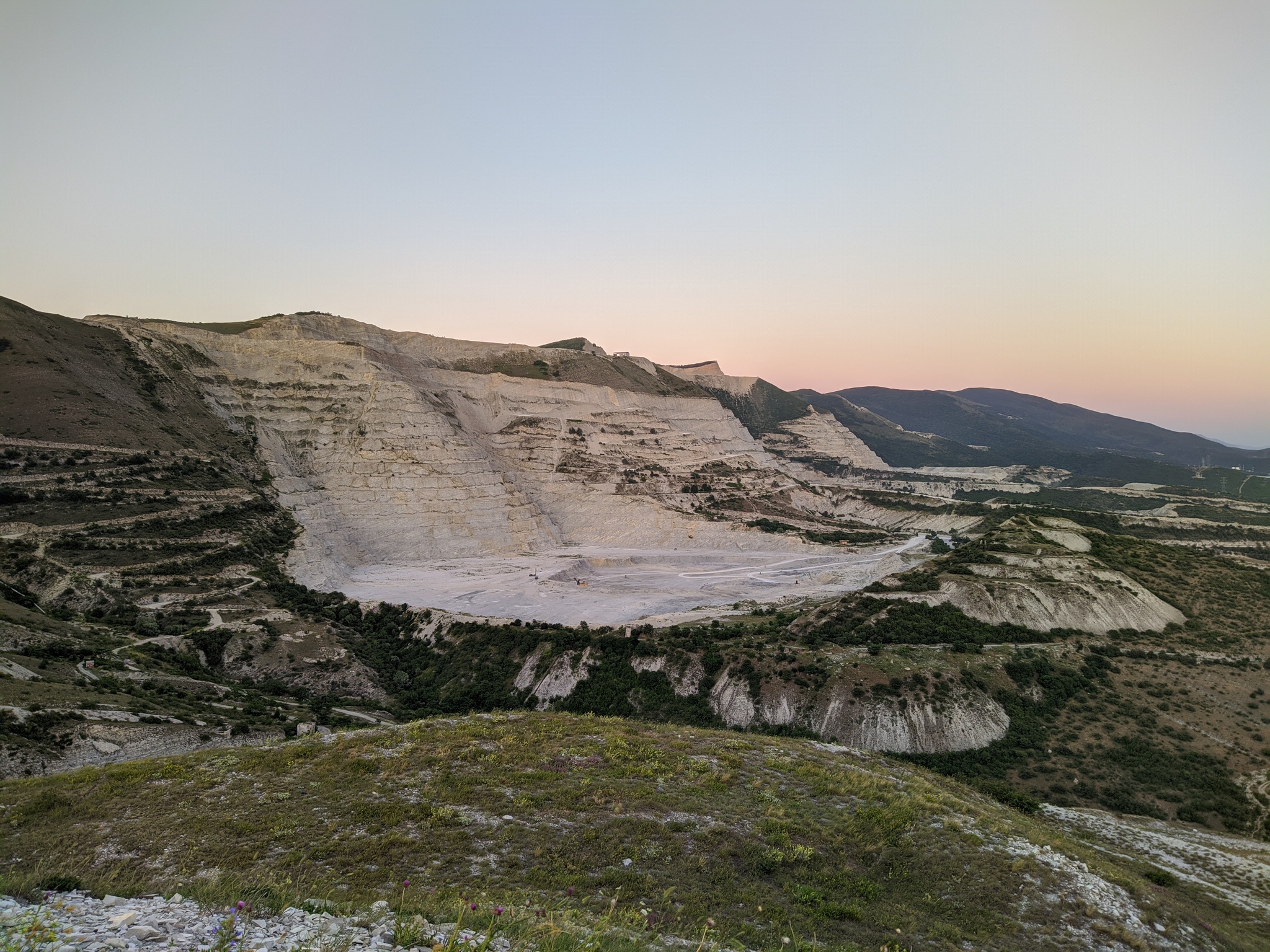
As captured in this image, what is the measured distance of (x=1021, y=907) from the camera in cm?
941

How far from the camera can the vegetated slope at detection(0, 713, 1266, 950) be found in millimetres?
7820

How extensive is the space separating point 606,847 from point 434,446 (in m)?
66.2

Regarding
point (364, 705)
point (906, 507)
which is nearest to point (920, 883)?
point (364, 705)

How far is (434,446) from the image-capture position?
70.9 m

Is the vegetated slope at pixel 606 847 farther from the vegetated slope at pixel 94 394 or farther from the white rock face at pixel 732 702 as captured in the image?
the vegetated slope at pixel 94 394

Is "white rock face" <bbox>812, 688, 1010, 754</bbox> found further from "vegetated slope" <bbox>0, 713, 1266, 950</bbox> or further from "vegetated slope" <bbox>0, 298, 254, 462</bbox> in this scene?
"vegetated slope" <bbox>0, 298, 254, 462</bbox>

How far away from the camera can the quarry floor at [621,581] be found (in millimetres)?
47031

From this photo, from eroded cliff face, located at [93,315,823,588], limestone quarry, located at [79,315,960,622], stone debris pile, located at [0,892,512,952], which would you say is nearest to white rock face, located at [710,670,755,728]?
limestone quarry, located at [79,315,960,622]

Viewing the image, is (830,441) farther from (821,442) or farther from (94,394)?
(94,394)

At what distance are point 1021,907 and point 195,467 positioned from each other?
56801 mm

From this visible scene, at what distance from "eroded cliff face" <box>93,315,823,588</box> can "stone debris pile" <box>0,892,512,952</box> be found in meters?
45.8

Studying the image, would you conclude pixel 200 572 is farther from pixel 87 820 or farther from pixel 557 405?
pixel 557 405

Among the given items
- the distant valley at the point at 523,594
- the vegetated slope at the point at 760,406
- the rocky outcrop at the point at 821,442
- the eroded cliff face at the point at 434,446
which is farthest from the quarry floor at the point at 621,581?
the vegetated slope at the point at 760,406

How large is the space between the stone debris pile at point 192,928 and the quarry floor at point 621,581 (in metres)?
38.0
